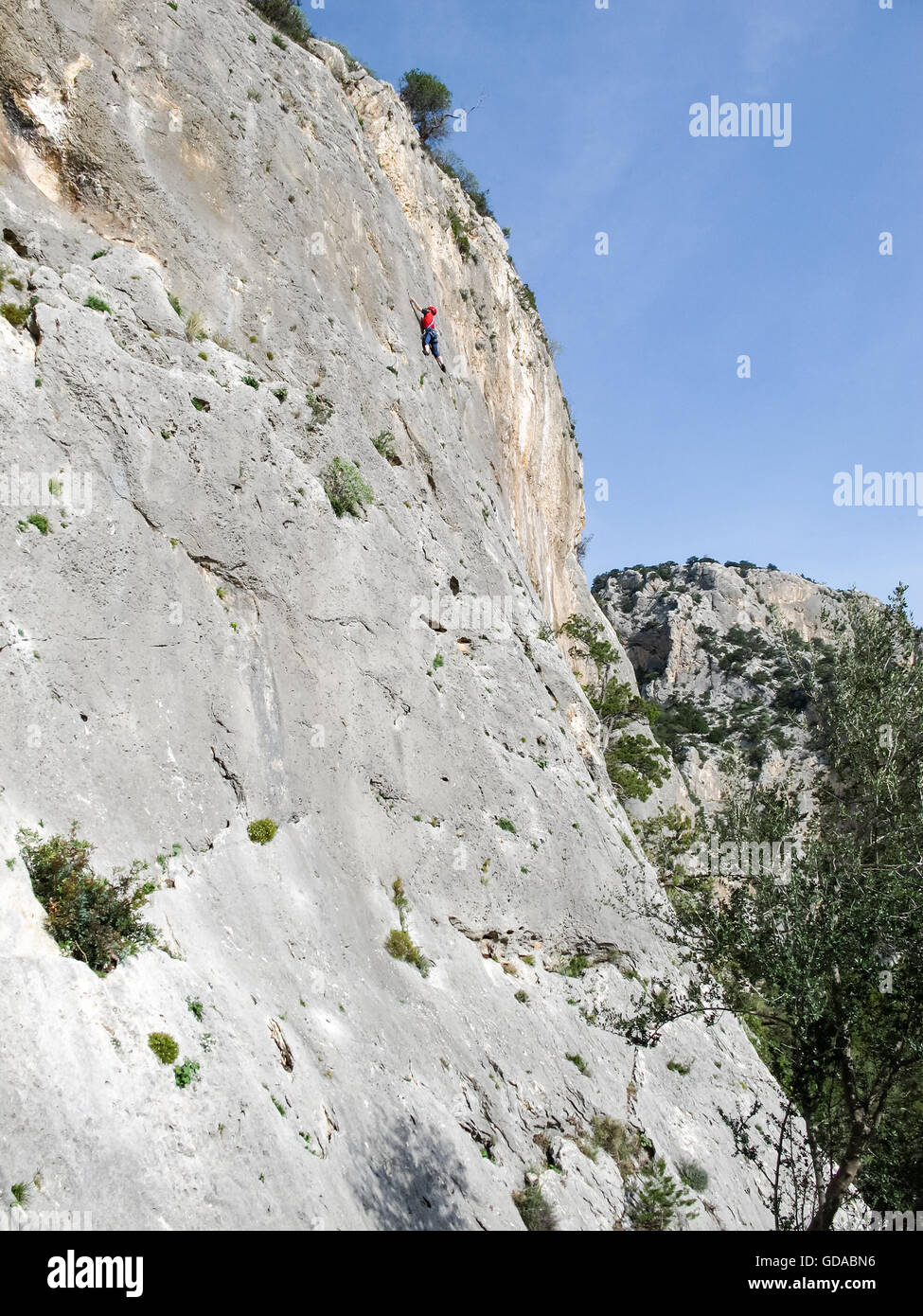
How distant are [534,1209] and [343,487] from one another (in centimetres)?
1364

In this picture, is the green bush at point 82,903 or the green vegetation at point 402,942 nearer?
the green bush at point 82,903

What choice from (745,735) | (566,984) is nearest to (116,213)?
(566,984)

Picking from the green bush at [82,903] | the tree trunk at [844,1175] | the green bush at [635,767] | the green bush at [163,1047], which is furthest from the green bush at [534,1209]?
the green bush at [635,767]

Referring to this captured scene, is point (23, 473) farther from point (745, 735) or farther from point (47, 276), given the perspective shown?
point (745, 735)

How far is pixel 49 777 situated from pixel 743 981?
30.2 feet

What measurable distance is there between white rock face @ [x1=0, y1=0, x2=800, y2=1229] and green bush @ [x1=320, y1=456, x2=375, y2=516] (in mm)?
493

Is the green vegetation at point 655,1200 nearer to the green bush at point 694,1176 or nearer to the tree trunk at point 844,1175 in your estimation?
the green bush at point 694,1176

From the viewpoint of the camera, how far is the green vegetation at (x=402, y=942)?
1330 cm

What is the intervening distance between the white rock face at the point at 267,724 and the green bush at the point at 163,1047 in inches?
3.8

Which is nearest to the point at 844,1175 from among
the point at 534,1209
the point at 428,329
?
the point at 534,1209

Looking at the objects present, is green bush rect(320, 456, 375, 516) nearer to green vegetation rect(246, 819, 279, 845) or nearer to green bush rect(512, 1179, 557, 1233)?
green vegetation rect(246, 819, 279, 845)

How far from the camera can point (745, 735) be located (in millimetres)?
65625

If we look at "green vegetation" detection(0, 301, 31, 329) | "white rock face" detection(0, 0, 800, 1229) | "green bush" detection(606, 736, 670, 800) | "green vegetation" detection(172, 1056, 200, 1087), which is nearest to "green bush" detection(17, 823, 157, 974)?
"white rock face" detection(0, 0, 800, 1229)
